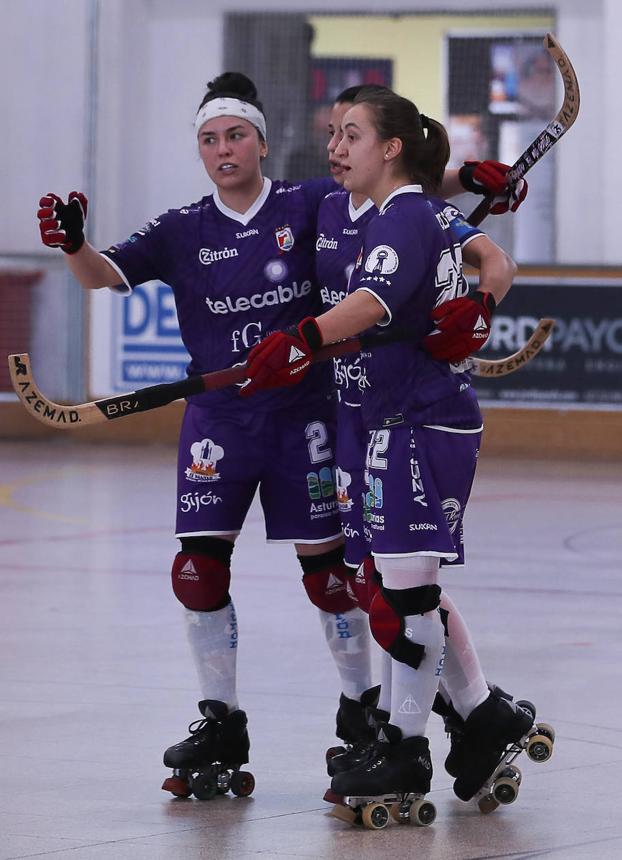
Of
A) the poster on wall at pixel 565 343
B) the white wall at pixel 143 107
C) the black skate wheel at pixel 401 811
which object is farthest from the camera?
the white wall at pixel 143 107

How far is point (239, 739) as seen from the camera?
4.25m

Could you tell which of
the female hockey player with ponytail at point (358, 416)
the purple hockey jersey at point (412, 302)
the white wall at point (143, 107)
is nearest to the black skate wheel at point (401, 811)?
the female hockey player with ponytail at point (358, 416)

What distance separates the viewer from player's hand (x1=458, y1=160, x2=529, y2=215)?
14.2ft

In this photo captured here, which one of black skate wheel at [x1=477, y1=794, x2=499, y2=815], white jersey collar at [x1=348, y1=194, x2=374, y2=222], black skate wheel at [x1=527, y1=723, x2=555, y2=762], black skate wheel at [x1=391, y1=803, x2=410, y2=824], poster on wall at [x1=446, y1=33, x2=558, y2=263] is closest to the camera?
black skate wheel at [x1=391, y1=803, x2=410, y2=824]

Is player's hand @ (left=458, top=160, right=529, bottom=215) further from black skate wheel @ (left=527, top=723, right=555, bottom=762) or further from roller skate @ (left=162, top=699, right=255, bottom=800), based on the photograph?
roller skate @ (left=162, top=699, right=255, bottom=800)

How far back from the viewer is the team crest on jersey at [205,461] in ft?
14.0

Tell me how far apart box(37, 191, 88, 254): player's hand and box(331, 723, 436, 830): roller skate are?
1422 mm

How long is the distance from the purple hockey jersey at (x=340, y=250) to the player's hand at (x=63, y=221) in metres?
0.59

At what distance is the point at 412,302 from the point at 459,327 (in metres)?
0.12

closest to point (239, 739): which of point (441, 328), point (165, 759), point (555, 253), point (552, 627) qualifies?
point (165, 759)

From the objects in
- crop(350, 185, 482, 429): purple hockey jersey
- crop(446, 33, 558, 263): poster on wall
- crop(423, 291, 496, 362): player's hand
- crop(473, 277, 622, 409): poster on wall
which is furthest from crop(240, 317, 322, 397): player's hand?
crop(446, 33, 558, 263): poster on wall

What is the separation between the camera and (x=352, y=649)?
436cm

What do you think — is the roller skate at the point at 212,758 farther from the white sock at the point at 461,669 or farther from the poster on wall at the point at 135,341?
the poster on wall at the point at 135,341

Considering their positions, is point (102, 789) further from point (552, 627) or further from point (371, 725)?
point (552, 627)
